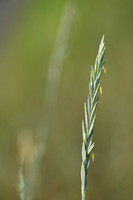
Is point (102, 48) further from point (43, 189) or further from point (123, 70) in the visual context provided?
point (123, 70)

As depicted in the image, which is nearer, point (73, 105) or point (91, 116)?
point (91, 116)

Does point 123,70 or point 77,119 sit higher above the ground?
point 123,70

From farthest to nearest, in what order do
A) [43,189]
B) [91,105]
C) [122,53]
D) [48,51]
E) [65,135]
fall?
[48,51]
[122,53]
[65,135]
[43,189]
[91,105]

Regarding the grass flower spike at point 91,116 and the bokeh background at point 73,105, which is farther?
the bokeh background at point 73,105

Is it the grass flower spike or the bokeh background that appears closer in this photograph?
the grass flower spike

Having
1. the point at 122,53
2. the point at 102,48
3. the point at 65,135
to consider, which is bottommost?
the point at 65,135

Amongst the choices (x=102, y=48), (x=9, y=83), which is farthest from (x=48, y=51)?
(x=102, y=48)

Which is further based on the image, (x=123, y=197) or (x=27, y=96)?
(x=27, y=96)

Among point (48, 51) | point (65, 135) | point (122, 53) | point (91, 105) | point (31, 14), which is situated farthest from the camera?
point (31, 14)
